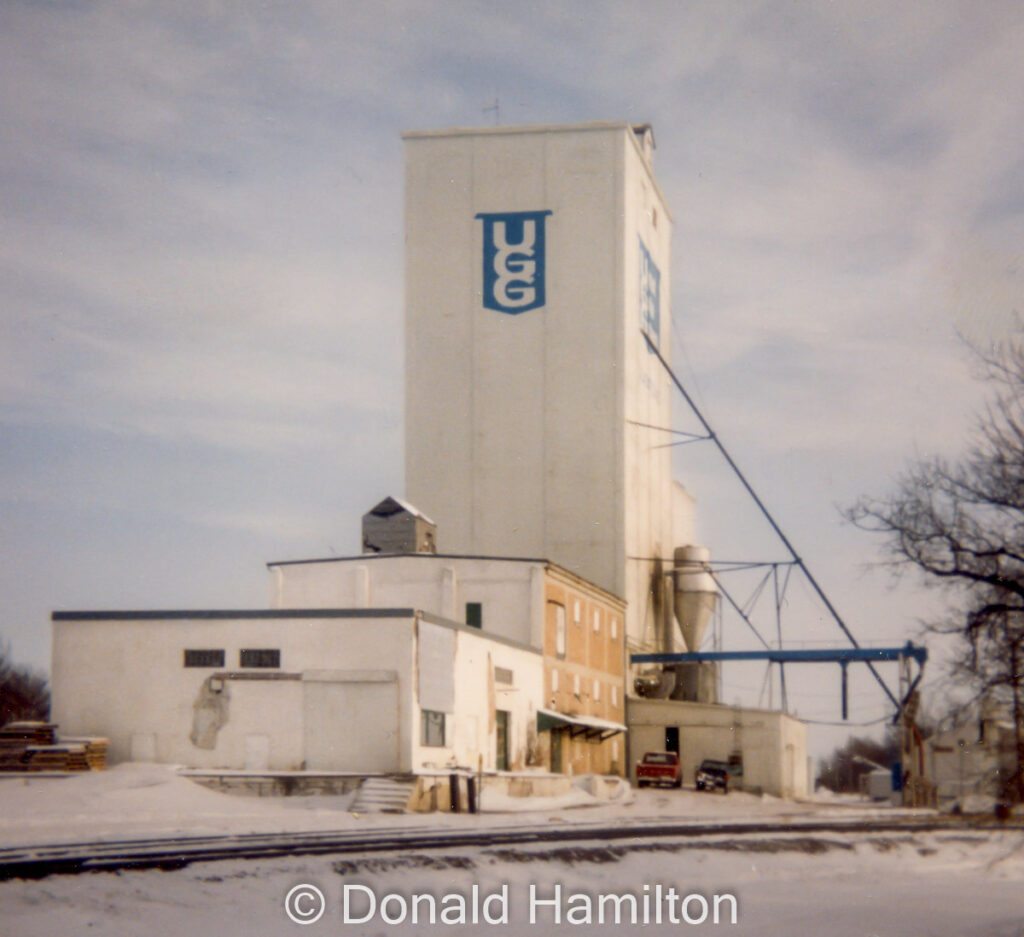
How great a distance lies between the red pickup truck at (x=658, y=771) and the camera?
59.2 m

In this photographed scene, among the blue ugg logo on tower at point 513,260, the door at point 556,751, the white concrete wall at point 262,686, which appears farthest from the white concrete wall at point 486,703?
the blue ugg logo on tower at point 513,260

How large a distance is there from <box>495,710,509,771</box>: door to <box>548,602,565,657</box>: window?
746 centimetres

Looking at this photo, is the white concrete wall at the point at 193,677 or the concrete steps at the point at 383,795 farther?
the white concrete wall at the point at 193,677

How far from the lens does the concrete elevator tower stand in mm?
66625

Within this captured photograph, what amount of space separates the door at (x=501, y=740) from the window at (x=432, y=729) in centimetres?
565

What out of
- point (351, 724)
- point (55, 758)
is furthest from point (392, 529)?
point (55, 758)

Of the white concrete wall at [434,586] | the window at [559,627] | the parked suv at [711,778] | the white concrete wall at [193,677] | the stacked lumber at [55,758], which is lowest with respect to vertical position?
the parked suv at [711,778]

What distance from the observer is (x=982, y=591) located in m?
20.4

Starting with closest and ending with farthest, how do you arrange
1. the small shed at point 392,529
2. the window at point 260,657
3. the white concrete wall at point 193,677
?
1. the white concrete wall at point 193,677
2. the window at point 260,657
3. the small shed at point 392,529

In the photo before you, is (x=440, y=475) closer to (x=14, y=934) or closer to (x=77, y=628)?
(x=77, y=628)

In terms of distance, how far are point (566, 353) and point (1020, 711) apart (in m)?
49.0

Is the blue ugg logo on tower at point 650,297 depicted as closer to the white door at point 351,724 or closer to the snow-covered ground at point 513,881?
the white door at point 351,724

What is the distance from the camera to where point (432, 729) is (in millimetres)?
41375

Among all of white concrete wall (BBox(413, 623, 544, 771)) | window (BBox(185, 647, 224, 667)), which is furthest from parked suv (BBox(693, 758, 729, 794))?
window (BBox(185, 647, 224, 667))
